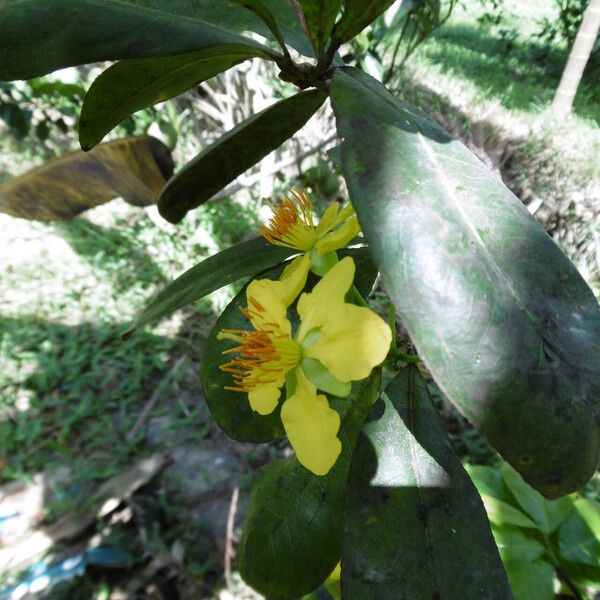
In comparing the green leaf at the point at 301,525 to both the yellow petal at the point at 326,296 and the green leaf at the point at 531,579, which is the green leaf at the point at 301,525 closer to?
the yellow petal at the point at 326,296

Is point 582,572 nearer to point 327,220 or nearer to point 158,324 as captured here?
point 327,220

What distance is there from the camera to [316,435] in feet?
1.48

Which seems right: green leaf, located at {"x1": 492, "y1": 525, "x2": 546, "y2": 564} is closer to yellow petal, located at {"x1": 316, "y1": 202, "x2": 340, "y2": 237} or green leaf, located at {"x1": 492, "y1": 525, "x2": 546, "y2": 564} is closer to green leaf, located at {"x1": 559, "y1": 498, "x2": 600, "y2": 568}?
green leaf, located at {"x1": 559, "y1": 498, "x2": 600, "y2": 568}

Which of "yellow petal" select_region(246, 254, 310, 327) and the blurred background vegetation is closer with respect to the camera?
"yellow petal" select_region(246, 254, 310, 327)

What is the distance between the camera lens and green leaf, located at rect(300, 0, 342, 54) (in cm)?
46

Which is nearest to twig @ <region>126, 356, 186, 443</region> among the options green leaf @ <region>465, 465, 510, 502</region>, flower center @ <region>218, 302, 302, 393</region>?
green leaf @ <region>465, 465, 510, 502</region>

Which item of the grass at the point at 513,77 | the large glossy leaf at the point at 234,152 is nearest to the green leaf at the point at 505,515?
the large glossy leaf at the point at 234,152

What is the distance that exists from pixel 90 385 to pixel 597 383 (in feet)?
6.72

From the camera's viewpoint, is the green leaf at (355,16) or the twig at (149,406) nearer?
the green leaf at (355,16)

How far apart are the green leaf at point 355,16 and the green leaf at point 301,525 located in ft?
1.14

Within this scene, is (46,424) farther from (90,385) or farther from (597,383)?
(597,383)

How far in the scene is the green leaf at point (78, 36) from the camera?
17.3 inches

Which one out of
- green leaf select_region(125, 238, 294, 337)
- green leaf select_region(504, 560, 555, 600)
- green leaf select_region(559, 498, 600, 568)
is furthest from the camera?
green leaf select_region(559, 498, 600, 568)

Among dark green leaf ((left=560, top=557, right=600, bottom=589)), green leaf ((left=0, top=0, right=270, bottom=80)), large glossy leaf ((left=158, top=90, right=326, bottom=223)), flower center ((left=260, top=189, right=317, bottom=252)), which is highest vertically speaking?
green leaf ((left=0, top=0, right=270, bottom=80))
